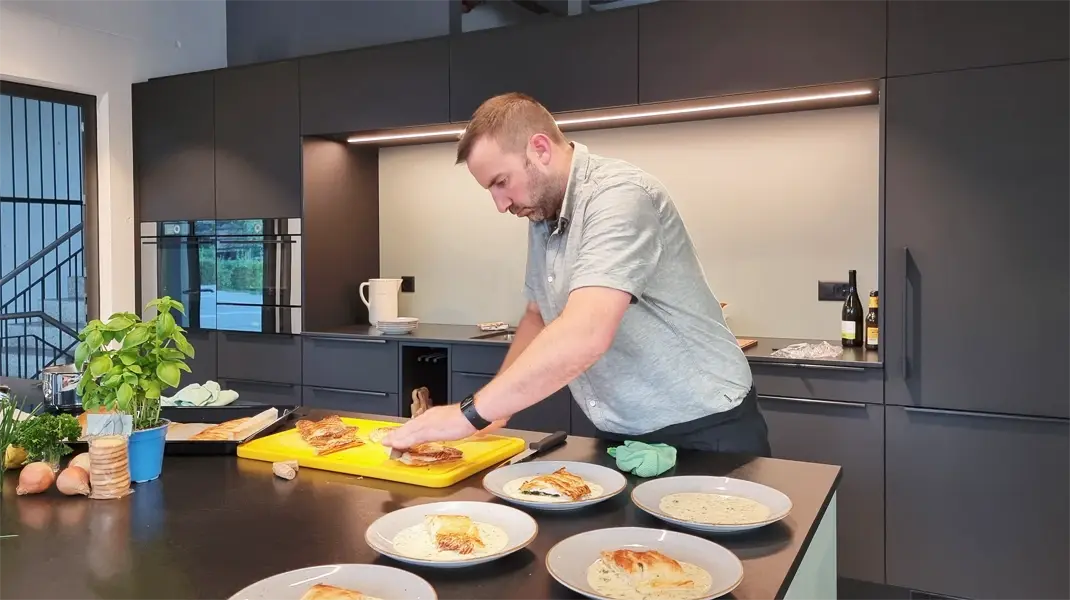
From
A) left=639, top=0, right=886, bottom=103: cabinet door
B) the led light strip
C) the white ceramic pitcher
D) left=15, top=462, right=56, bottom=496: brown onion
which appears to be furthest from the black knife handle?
the white ceramic pitcher

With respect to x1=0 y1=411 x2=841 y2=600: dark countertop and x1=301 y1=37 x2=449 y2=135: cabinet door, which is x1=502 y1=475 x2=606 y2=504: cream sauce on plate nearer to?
x1=0 y1=411 x2=841 y2=600: dark countertop

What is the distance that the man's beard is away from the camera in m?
1.70

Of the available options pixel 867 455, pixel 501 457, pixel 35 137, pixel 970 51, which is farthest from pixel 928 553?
pixel 35 137

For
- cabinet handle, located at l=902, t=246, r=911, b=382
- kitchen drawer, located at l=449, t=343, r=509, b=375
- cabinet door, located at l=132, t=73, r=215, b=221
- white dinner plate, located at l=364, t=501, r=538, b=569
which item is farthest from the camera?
cabinet door, located at l=132, t=73, r=215, b=221

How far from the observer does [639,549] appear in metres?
1.07

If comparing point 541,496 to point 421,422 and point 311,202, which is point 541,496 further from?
point 311,202

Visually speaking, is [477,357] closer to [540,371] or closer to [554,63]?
[554,63]

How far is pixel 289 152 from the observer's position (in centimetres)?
391

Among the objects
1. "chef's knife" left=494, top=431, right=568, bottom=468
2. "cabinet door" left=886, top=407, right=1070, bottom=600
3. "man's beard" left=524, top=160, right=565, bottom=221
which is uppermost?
"man's beard" left=524, top=160, right=565, bottom=221

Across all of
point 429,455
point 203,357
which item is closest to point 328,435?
point 429,455

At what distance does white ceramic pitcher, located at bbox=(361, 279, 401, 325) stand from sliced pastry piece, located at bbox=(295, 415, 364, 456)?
218cm

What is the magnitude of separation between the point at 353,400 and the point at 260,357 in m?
0.60

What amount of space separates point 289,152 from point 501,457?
9.09 feet

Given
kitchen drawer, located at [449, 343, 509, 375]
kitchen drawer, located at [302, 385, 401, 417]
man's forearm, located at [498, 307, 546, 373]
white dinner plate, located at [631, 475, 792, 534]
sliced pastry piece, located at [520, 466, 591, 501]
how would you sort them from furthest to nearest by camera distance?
kitchen drawer, located at [302, 385, 401, 417] < kitchen drawer, located at [449, 343, 509, 375] < man's forearm, located at [498, 307, 546, 373] < sliced pastry piece, located at [520, 466, 591, 501] < white dinner plate, located at [631, 475, 792, 534]
